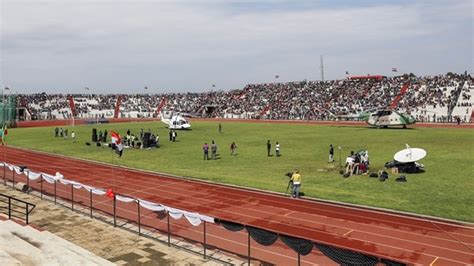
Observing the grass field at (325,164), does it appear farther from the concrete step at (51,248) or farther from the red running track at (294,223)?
the concrete step at (51,248)

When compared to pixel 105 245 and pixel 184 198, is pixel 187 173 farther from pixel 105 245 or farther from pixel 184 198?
pixel 105 245

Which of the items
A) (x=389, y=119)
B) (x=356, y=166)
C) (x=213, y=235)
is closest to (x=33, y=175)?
(x=213, y=235)

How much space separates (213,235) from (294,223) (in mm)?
3332

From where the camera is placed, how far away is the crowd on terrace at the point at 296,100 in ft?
223

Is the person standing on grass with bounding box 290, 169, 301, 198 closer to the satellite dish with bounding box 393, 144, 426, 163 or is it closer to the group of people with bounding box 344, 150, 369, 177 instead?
the group of people with bounding box 344, 150, 369, 177

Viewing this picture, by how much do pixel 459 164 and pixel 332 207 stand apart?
12223 mm

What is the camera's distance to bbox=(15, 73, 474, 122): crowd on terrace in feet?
223

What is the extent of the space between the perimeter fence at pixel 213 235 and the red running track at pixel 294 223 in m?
0.05

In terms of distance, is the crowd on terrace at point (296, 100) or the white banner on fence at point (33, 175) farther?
the crowd on terrace at point (296, 100)

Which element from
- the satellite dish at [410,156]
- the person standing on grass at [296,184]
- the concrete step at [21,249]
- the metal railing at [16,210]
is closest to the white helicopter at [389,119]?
the satellite dish at [410,156]

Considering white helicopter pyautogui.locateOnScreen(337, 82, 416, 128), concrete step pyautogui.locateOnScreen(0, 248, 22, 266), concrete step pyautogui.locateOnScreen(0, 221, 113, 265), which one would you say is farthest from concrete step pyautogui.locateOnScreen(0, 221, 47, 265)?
white helicopter pyautogui.locateOnScreen(337, 82, 416, 128)

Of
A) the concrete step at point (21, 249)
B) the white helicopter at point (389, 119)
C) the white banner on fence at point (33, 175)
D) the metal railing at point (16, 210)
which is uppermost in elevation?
the white helicopter at point (389, 119)

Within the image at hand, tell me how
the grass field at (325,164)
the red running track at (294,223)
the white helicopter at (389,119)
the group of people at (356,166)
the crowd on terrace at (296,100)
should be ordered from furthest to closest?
the crowd on terrace at (296,100)
the white helicopter at (389,119)
the group of people at (356,166)
the grass field at (325,164)
the red running track at (294,223)

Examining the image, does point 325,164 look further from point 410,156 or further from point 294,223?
point 294,223
